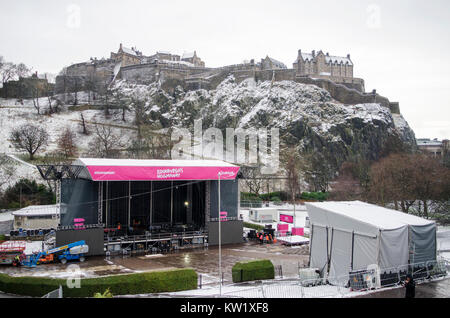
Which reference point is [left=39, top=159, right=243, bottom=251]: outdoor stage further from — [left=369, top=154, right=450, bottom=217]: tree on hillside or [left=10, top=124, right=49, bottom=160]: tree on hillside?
[left=10, top=124, right=49, bottom=160]: tree on hillside

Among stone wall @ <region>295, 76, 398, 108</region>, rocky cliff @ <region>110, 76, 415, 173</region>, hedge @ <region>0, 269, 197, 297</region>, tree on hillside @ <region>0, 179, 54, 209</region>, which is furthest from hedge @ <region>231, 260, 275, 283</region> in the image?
stone wall @ <region>295, 76, 398, 108</region>

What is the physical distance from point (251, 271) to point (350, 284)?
16.0 feet

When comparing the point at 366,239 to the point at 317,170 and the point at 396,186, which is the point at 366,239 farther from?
the point at 317,170

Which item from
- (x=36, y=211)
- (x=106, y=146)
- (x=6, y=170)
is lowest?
(x=36, y=211)

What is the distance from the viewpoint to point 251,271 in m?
16.6

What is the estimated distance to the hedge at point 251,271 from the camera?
16.4m

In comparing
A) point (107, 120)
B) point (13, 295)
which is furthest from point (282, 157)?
point (13, 295)

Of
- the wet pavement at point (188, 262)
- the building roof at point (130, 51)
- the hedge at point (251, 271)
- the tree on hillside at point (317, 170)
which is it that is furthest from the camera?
the building roof at point (130, 51)

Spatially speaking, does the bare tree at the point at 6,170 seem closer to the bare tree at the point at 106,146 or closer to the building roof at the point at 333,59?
the bare tree at the point at 106,146

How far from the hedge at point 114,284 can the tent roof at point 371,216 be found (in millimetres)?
6710

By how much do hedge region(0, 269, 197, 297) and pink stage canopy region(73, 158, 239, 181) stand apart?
810 centimetres

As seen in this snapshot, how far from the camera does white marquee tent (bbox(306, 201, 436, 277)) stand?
13859 mm

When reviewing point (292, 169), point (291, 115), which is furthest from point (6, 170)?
point (291, 115)

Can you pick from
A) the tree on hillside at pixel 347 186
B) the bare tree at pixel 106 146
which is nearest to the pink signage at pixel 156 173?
the tree on hillside at pixel 347 186
